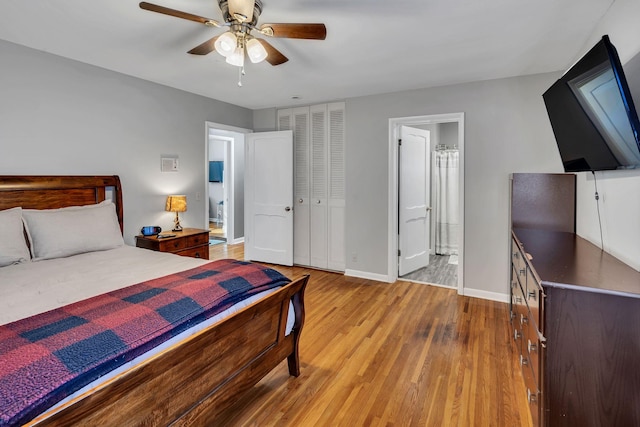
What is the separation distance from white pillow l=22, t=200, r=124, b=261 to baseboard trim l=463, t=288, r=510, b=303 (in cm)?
359

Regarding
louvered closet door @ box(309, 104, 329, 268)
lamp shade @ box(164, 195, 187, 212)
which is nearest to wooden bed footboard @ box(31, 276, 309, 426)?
lamp shade @ box(164, 195, 187, 212)

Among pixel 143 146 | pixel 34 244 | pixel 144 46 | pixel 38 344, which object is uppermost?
pixel 144 46

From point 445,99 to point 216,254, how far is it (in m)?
4.23

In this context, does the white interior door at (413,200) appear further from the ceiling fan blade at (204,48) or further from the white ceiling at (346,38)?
the ceiling fan blade at (204,48)

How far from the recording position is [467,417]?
1851mm

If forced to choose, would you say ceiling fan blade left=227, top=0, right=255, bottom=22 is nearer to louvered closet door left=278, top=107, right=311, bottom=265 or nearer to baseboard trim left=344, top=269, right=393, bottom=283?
louvered closet door left=278, top=107, right=311, bottom=265

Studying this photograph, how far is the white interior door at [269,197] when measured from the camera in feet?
15.8

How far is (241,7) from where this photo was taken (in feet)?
5.75

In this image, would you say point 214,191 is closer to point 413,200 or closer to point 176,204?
point 176,204

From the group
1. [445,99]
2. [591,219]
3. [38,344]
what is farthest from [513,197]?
[38,344]

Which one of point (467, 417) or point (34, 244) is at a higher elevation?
point (34, 244)

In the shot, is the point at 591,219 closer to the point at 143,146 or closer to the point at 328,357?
the point at 328,357

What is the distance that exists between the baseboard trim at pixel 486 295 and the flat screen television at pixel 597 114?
66.5 inches

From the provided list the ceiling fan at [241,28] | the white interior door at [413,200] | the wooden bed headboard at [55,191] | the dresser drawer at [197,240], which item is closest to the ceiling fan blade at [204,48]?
the ceiling fan at [241,28]
